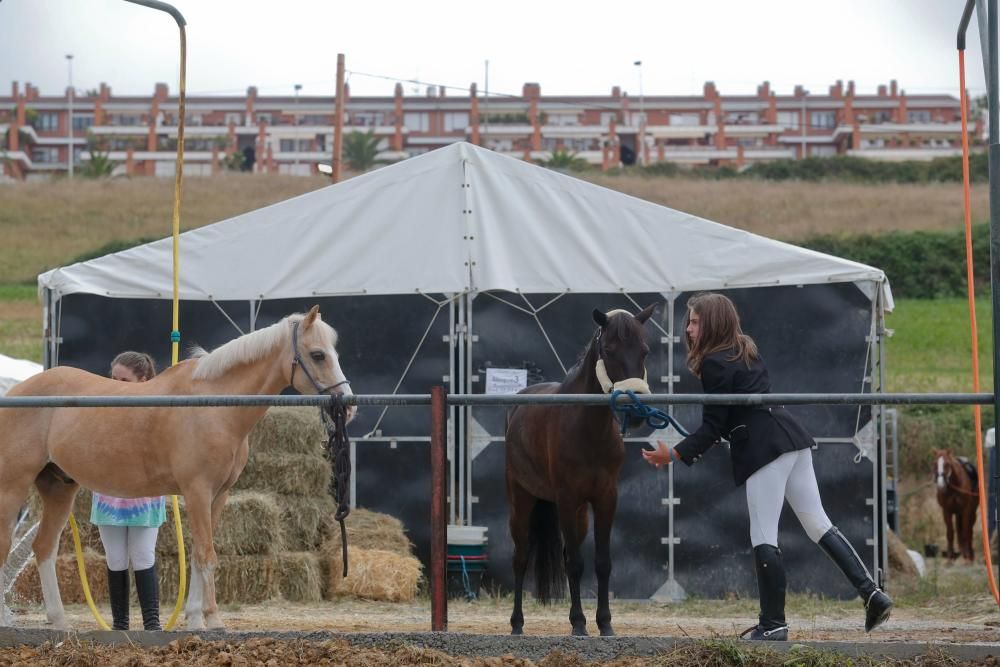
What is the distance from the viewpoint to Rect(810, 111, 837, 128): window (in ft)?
277

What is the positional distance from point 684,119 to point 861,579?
81.2 metres

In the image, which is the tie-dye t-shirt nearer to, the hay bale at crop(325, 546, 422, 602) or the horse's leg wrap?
the horse's leg wrap

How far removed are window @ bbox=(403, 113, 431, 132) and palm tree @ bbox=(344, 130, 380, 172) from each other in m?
18.6

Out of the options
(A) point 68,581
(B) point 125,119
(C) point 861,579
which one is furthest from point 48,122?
(C) point 861,579

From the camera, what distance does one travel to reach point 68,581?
30.8 ft

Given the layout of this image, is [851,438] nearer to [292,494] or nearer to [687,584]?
[687,584]

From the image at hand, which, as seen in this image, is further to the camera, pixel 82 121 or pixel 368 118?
pixel 82 121

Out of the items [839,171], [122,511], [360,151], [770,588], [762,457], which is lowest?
[770,588]

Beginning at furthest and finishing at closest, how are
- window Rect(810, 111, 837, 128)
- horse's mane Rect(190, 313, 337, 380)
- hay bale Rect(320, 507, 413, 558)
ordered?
1. window Rect(810, 111, 837, 128)
2. hay bale Rect(320, 507, 413, 558)
3. horse's mane Rect(190, 313, 337, 380)

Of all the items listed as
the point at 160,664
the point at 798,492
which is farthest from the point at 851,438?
the point at 160,664

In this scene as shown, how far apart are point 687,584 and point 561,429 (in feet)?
13.7

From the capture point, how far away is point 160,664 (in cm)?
486

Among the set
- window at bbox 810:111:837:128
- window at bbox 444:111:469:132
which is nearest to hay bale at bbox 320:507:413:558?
window at bbox 444:111:469:132

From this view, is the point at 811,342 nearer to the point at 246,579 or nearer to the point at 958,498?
the point at 246,579
